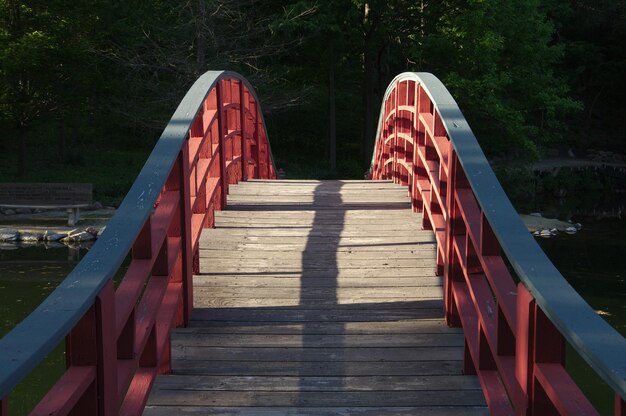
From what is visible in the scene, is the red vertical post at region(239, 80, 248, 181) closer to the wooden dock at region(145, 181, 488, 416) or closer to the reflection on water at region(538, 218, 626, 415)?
the wooden dock at region(145, 181, 488, 416)

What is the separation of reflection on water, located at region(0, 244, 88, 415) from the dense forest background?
718 centimetres

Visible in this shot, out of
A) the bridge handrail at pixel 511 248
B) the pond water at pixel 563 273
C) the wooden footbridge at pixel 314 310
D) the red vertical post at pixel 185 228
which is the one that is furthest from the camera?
the pond water at pixel 563 273

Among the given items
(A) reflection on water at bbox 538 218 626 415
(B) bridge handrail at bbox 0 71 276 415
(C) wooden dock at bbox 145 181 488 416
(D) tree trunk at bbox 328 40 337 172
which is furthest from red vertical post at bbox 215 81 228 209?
(D) tree trunk at bbox 328 40 337 172

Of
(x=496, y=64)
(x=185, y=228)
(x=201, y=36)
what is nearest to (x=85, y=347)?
(x=185, y=228)

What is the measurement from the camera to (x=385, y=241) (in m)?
6.03

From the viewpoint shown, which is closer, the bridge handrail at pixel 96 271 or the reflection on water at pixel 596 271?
the bridge handrail at pixel 96 271

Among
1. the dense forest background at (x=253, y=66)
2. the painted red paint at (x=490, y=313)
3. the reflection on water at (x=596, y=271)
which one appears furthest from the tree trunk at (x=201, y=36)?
the painted red paint at (x=490, y=313)

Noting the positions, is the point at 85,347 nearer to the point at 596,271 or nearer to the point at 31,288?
the point at 31,288

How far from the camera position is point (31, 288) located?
14852 mm

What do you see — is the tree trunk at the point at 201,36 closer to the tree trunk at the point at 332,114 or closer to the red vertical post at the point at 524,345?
the tree trunk at the point at 332,114

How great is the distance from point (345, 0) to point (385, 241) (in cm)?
2389

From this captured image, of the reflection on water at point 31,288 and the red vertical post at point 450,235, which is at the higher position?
the red vertical post at point 450,235

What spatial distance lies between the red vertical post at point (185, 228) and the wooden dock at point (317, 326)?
0.12 m

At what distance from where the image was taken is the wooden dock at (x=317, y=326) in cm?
369
